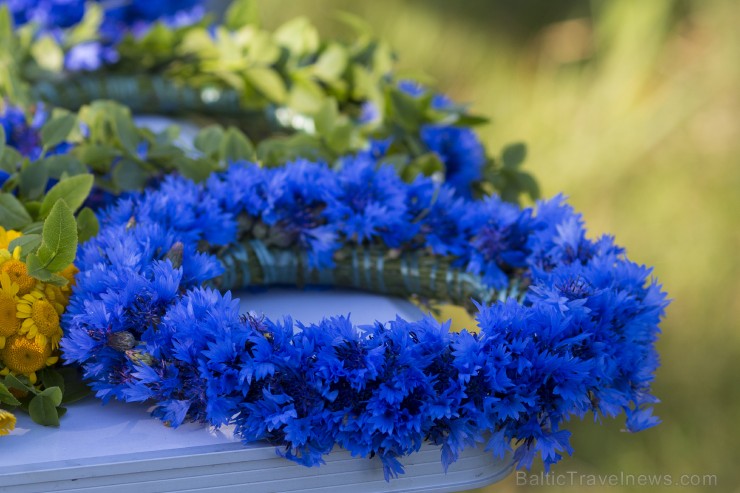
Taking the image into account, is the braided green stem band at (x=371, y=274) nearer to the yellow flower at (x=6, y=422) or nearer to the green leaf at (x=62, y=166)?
the green leaf at (x=62, y=166)

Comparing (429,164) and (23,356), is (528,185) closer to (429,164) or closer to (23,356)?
(429,164)

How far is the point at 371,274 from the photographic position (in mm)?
958

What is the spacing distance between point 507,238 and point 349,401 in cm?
34

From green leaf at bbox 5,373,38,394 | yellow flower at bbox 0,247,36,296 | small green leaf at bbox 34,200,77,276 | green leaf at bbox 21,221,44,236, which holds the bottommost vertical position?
green leaf at bbox 5,373,38,394

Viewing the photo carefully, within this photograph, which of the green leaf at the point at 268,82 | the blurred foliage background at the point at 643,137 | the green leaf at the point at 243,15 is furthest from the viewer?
the blurred foliage background at the point at 643,137

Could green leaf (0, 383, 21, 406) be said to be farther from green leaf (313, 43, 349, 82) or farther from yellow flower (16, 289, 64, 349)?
green leaf (313, 43, 349, 82)

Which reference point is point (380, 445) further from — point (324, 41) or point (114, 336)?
point (324, 41)

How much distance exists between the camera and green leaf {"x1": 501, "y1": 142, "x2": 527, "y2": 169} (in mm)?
1253

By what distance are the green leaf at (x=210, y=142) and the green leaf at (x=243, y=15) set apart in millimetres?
445

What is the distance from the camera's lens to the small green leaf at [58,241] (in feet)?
2.34

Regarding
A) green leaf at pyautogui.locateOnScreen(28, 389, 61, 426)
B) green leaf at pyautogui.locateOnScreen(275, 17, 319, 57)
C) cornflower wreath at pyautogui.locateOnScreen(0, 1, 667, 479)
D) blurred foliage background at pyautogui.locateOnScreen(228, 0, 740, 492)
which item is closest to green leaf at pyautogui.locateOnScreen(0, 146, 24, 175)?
cornflower wreath at pyautogui.locateOnScreen(0, 1, 667, 479)

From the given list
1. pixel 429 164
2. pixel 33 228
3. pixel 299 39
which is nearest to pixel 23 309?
pixel 33 228

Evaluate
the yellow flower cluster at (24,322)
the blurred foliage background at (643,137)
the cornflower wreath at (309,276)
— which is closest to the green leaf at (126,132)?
the cornflower wreath at (309,276)

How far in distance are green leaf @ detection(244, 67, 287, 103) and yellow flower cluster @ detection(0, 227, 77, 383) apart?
2.30ft
